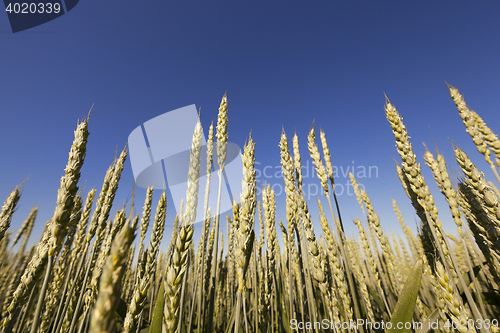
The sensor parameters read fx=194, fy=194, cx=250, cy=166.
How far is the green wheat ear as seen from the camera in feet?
4.53

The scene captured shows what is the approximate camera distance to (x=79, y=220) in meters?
2.42

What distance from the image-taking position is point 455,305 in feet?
4.92

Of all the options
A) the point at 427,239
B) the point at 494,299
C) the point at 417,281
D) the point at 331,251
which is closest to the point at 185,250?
the point at 331,251

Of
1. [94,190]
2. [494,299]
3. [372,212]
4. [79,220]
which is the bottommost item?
[494,299]

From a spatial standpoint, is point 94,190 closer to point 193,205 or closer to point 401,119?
point 193,205

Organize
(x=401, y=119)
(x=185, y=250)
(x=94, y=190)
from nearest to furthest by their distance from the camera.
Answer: (x=185, y=250)
(x=401, y=119)
(x=94, y=190)

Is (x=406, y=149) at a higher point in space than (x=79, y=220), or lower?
higher

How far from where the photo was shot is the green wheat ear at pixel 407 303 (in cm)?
138

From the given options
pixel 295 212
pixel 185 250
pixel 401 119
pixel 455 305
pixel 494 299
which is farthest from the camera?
pixel 295 212

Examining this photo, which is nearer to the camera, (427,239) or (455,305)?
(455,305)

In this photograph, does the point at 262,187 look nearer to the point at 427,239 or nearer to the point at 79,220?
the point at 427,239

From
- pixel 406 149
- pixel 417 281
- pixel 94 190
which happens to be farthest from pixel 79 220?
pixel 406 149

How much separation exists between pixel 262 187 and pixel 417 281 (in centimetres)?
201

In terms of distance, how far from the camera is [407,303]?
144 centimetres
